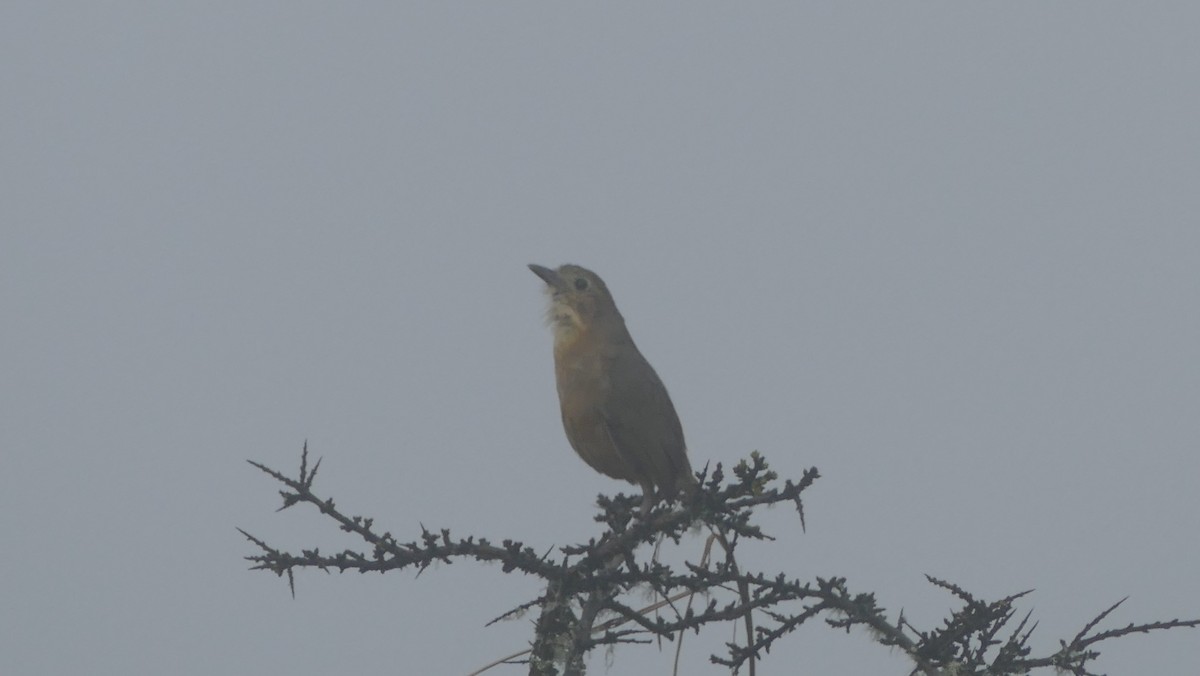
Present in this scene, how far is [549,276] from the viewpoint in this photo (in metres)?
7.58

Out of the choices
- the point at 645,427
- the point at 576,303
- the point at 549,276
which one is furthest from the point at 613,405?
the point at 549,276

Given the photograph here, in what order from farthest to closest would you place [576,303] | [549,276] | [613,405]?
[549,276]
[576,303]
[613,405]

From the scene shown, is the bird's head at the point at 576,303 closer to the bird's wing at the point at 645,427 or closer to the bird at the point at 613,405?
the bird at the point at 613,405

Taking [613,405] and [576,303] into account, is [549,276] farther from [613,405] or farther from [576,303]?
[613,405]

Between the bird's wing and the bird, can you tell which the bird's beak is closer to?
the bird

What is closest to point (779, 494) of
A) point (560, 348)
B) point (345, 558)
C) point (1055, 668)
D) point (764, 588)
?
point (764, 588)

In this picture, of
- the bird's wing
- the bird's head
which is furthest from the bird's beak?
the bird's wing

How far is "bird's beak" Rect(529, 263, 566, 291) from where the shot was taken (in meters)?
7.52

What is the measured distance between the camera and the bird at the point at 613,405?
6797 mm

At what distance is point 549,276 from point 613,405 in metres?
1.06

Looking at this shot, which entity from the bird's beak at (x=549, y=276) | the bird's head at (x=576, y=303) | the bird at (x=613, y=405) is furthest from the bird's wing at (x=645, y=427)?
the bird's beak at (x=549, y=276)

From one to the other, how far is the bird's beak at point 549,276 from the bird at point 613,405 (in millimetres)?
151

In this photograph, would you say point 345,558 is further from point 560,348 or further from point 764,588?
point 560,348

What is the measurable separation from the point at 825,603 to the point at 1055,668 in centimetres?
73
